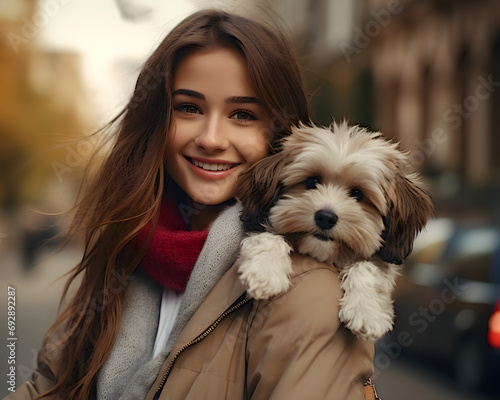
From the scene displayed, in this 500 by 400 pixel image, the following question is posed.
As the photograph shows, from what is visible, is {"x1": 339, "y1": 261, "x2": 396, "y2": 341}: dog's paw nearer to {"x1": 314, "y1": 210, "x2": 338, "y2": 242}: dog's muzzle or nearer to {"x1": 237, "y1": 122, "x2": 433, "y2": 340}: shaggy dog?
{"x1": 237, "y1": 122, "x2": 433, "y2": 340}: shaggy dog

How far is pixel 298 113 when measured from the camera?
2857 millimetres

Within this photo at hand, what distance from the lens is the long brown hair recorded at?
8.53 feet

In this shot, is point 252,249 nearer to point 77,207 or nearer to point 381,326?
point 381,326

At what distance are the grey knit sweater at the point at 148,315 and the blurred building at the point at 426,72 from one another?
44.9 feet

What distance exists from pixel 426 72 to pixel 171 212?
858 inches

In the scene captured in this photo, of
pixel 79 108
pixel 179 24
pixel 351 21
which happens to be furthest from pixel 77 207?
pixel 351 21

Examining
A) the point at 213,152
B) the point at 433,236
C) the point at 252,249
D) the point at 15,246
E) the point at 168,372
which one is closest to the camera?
the point at 168,372

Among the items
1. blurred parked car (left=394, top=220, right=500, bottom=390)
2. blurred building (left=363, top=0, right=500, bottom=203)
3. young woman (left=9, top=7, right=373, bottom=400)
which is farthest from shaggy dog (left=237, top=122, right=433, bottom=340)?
blurred building (left=363, top=0, right=500, bottom=203)

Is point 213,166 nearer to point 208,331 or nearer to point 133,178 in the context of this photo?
point 133,178

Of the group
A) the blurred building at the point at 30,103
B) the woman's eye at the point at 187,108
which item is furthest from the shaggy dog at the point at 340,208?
the blurred building at the point at 30,103

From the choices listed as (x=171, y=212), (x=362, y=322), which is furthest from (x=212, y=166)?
(x=362, y=322)

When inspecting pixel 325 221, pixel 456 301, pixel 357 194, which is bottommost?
pixel 456 301

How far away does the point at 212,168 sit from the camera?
8.60 ft

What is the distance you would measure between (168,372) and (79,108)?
67.8ft
